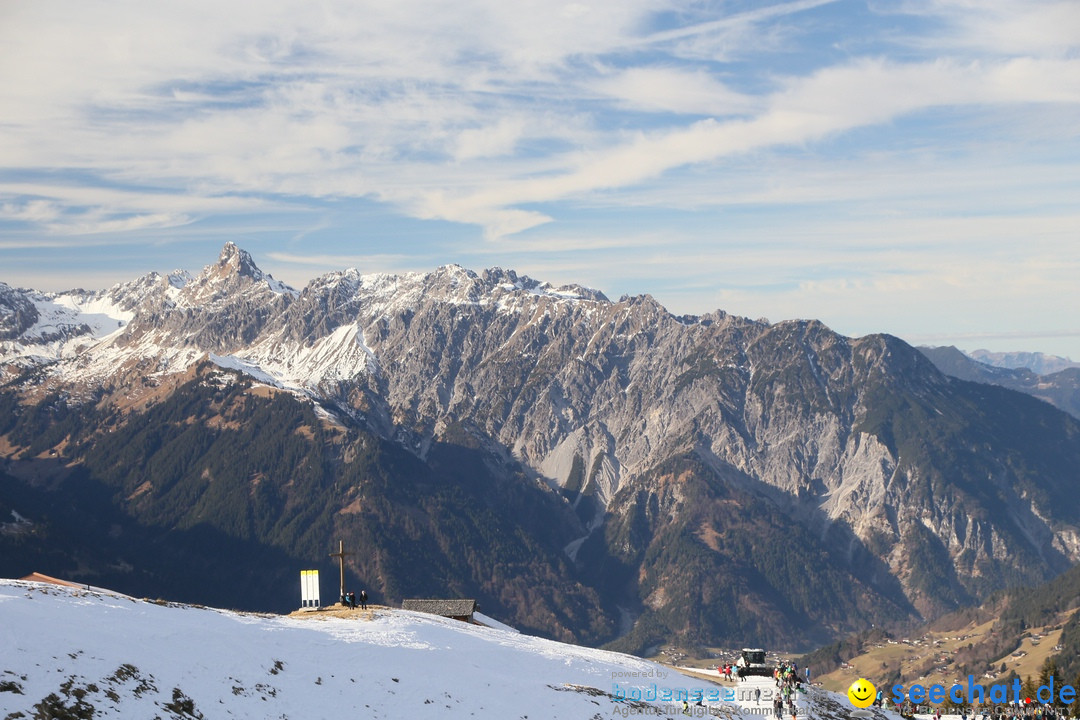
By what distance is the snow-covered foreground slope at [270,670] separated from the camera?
65875 millimetres

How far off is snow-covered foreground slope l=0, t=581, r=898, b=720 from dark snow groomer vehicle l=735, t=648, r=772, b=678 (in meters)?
7.67

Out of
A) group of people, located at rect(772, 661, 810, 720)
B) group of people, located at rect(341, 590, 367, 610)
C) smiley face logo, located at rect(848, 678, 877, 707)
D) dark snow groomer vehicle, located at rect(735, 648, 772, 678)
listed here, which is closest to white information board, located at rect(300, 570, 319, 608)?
group of people, located at rect(341, 590, 367, 610)

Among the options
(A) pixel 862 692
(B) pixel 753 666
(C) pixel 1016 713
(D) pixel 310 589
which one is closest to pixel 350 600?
(D) pixel 310 589

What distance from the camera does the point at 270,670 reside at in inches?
3105

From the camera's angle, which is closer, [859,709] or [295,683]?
[295,683]

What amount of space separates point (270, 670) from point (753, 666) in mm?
54884

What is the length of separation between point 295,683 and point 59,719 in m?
20.4

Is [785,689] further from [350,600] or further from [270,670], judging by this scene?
[270,670]

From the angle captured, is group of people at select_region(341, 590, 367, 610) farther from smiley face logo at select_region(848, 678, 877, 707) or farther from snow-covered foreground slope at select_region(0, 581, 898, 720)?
smiley face logo at select_region(848, 678, 877, 707)

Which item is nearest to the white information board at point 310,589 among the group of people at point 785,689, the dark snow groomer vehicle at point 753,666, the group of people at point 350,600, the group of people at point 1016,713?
the group of people at point 350,600

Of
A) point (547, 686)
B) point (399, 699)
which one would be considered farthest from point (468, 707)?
point (547, 686)

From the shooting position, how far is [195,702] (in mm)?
69000

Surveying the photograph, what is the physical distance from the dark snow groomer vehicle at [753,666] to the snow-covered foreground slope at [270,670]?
7665 mm

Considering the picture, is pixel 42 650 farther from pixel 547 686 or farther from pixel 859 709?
pixel 859 709
